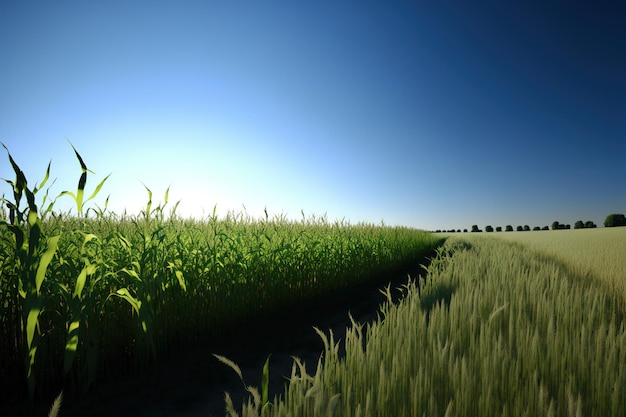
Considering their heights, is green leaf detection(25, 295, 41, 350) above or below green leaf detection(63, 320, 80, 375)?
above

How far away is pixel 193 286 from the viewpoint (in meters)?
3.87

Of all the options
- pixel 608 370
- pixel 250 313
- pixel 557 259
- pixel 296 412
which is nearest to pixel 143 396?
pixel 250 313

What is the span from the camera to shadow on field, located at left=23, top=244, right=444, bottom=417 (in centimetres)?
261

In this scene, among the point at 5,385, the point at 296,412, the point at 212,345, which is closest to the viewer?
the point at 296,412

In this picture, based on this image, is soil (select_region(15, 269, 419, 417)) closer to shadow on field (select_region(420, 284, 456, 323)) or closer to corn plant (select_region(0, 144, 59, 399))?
corn plant (select_region(0, 144, 59, 399))

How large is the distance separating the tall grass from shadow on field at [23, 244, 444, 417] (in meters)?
0.14

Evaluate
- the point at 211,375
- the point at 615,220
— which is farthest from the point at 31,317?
the point at 615,220

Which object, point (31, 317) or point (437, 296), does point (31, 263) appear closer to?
point (31, 317)

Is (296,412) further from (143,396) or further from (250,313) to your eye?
(250,313)

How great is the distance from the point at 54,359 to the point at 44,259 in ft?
3.75

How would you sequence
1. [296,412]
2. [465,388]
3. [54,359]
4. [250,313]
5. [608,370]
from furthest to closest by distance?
[250,313]
[54,359]
[608,370]
[465,388]
[296,412]

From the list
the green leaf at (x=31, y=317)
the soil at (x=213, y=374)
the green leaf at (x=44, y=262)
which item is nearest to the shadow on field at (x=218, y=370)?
the soil at (x=213, y=374)

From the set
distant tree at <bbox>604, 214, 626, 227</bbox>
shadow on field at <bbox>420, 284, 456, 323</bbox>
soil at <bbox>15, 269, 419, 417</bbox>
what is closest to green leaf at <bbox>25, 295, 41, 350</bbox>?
soil at <bbox>15, 269, 419, 417</bbox>

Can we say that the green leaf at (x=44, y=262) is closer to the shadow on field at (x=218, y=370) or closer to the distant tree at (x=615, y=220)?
the shadow on field at (x=218, y=370)
